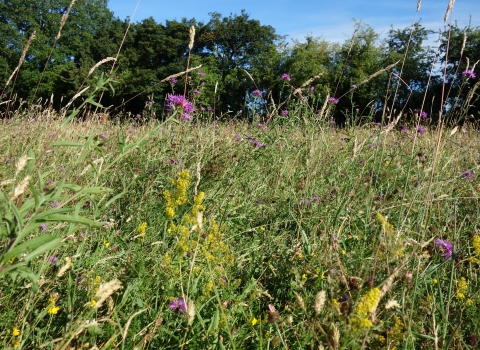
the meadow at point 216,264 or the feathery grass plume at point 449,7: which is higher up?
the feathery grass plume at point 449,7

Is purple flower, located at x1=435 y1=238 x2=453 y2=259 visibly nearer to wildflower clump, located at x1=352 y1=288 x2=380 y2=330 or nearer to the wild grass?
the wild grass

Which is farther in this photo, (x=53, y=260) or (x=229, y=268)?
(x=229, y=268)

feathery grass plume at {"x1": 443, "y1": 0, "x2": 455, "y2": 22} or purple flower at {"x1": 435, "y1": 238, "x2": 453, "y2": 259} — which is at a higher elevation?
feathery grass plume at {"x1": 443, "y1": 0, "x2": 455, "y2": 22}

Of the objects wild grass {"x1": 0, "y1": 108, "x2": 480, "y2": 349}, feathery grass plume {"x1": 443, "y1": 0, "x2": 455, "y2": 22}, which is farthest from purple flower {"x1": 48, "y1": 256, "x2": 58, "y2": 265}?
feathery grass plume {"x1": 443, "y1": 0, "x2": 455, "y2": 22}

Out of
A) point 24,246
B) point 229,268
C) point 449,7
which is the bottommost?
point 229,268

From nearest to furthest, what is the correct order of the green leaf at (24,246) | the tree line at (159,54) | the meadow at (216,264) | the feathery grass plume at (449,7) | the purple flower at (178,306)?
the green leaf at (24,246) < the meadow at (216,264) < the purple flower at (178,306) < the feathery grass plume at (449,7) < the tree line at (159,54)

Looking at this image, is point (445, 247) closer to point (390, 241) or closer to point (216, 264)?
point (390, 241)

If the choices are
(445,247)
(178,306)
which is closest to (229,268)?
(178,306)

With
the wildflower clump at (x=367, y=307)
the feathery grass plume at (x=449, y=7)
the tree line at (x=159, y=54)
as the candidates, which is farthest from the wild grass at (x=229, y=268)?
the tree line at (x=159, y=54)

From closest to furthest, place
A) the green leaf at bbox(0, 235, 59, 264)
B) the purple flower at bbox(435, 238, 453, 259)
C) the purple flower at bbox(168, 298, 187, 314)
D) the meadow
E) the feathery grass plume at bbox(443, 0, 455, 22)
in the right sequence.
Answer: the green leaf at bbox(0, 235, 59, 264) < the meadow < the purple flower at bbox(168, 298, 187, 314) < the feathery grass plume at bbox(443, 0, 455, 22) < the purple flower at bbox(435, 238, 453, 259)

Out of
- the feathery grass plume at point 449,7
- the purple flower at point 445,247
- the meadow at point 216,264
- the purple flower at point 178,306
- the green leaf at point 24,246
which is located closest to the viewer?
the green leaf at point 24,246

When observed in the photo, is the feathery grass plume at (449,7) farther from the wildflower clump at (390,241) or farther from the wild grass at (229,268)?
the wildflower clump at (390,241)

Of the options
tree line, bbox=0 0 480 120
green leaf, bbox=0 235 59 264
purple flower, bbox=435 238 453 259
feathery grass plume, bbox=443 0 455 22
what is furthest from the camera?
tree line, bbox=0 0 480 120

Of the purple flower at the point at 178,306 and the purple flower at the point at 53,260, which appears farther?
the purple flower at the point at 53,260
